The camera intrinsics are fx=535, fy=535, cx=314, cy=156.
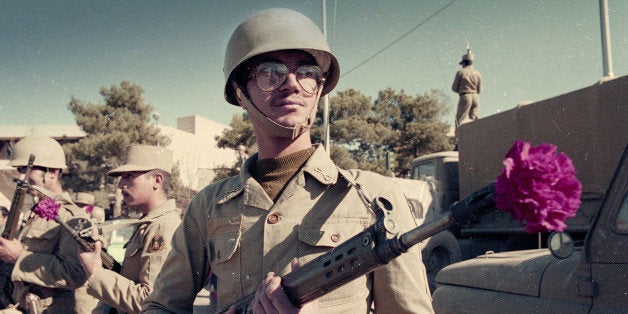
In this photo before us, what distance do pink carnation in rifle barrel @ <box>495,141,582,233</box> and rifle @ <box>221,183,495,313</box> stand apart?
0.31 feet

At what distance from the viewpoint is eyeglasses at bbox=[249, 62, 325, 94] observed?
1.79m

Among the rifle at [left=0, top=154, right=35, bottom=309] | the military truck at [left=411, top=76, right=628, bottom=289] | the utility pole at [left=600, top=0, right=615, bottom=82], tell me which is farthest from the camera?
the utility pole at [left=600, top=0, right=615, bottom=82]

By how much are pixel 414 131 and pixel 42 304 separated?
25.7m

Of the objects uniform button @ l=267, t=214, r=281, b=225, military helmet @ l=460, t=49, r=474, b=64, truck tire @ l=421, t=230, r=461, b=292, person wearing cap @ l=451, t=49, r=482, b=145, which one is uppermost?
military helmet @ l=460, t=49, r=474, b=64

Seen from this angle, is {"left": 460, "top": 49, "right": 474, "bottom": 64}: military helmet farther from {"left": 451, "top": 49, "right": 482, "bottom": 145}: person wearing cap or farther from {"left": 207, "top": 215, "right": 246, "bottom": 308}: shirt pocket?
{"left": 207, "top": 215, "right": 246, "bottom": 308}: shirt pocket

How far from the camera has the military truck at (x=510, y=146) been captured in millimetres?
5734

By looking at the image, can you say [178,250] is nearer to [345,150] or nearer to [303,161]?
[303,161]

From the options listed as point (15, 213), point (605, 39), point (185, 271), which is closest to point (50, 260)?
point (15, 213)

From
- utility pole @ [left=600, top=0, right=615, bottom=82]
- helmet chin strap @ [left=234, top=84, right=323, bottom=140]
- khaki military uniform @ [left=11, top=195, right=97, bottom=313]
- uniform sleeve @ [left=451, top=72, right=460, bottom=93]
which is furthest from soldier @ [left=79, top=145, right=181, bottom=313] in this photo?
uniform sleeve @ [left=451, top=72, right=460, bottom=93]

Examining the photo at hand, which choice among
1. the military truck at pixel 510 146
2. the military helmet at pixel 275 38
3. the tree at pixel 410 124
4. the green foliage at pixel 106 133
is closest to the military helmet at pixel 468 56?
the military truck at pixel 510 146

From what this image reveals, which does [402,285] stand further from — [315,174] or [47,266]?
[47,266]

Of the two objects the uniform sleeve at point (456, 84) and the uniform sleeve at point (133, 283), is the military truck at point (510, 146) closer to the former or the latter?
the uniform sleeve at point (456, 84)

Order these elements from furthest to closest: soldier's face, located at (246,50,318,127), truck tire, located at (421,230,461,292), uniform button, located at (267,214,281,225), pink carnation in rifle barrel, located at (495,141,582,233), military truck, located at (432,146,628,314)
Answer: truck tire, located at (421,230,461,292), military truck, located at (432,146,628,314), soldier's face, located at (246,50,318,127), uniform button, located at (267,214,281,225), pink carnation in rifle barrel, located at (495,141,582,233)

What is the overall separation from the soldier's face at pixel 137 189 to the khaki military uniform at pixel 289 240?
5.81 ft
